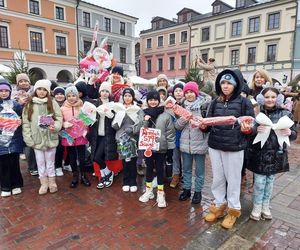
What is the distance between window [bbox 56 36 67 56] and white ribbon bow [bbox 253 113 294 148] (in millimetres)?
26349

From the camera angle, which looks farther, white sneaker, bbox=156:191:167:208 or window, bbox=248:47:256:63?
window, bbox=248:47:256:63

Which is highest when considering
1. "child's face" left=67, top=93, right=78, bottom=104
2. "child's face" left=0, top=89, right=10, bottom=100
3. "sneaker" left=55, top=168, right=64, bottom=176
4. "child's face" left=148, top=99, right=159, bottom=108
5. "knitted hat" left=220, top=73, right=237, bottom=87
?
"knitted hat" left=220, top=73, right=237, bottom=87

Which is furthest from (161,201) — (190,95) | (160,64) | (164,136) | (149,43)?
(149,43)

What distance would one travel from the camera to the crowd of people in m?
3.14

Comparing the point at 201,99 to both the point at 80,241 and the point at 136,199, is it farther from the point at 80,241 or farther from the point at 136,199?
the point at 80,241

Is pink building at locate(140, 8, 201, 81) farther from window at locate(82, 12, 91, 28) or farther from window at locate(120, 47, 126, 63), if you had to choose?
window at locate(82, 12, 91, 28)

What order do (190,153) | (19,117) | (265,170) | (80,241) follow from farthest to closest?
(19,117), (190,153), (265,170), (80,241)

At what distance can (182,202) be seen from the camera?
3.96 m

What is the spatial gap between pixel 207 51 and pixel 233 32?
3888 millimetres

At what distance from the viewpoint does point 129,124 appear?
420 cm

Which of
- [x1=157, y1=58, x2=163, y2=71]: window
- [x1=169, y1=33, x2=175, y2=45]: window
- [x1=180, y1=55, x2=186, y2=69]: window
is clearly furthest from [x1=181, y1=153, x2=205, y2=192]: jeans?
[x1=157, y1=58, x2=163, y2=71]: window

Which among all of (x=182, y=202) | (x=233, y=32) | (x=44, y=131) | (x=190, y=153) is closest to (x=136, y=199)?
(x=182, y=202)

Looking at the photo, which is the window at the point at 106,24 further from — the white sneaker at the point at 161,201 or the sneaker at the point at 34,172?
the white sneaker at the point at 161,201

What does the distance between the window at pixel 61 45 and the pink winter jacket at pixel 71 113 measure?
945 inches
